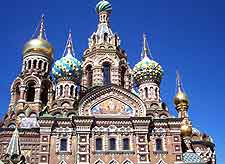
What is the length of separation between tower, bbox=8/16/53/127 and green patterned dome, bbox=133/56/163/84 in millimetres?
5785

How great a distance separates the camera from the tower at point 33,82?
2239 cm

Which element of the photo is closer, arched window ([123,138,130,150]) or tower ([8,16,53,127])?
arched window ([123,138,130,150])

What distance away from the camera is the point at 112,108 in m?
19.3

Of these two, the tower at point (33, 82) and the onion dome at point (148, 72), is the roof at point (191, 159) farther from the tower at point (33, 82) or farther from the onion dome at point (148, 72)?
the tower at point (33, 82)

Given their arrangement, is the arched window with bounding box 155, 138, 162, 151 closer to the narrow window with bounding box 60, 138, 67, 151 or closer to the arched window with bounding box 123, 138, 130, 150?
the arched window with bounding box 123, 138, 130, 150

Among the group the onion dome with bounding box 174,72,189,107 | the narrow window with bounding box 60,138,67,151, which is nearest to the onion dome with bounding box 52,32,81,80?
the narrow window with bounding box 60,138,67,151

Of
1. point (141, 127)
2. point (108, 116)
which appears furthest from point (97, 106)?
point (141, 127)

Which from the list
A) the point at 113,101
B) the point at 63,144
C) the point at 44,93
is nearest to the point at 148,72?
the point at 113,101

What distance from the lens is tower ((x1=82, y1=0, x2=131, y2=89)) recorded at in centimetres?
2259

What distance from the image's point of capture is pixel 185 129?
21688 mm

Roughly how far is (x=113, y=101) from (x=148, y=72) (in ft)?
10.5

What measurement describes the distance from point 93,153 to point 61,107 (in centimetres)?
322

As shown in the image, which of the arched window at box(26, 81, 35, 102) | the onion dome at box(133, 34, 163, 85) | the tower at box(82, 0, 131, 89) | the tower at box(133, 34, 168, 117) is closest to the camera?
the tower at box(133, 34, 168, 117)

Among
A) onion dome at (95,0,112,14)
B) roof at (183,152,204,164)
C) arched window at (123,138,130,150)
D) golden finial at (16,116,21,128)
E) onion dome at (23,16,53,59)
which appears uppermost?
onion dome at (95,0,112,14)
